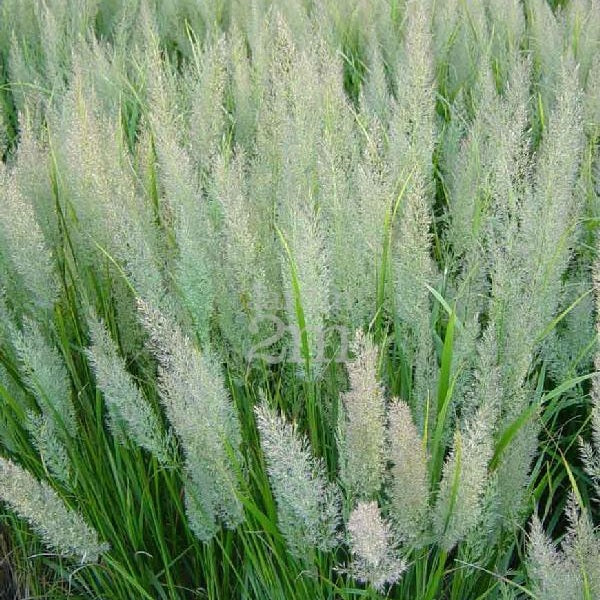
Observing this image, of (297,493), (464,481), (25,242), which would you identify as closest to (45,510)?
(297,493)

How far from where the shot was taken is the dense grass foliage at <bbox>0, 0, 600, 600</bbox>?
1.15 m

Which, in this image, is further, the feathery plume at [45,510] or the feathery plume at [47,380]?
the feathery plume at [47,380]

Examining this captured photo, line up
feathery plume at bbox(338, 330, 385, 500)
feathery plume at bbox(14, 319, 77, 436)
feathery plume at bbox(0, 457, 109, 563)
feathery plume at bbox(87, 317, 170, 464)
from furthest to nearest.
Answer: feathery plume at bbox(14, 319, 77, 436), feathery plume at bbox(87, 317, 170, 464), feathery plume at bbox(0, 457, 109, 563), feathery plume at bbox(338, 330, 385, 500)

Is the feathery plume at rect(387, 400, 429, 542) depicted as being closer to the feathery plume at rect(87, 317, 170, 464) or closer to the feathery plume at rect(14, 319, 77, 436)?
the feathery plume at rect(87, 317, 170, 464)

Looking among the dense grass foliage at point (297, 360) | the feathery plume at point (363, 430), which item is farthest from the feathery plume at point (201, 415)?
the feathery plume at point (363, 430)

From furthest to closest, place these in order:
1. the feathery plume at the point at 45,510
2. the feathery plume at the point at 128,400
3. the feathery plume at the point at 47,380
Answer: the feathery plume at the point at 47,380 → the feathery plume at the point at 128,400 → the feathery plume at the point at 45,510

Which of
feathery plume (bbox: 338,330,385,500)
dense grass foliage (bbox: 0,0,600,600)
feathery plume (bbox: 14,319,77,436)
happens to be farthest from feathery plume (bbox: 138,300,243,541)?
feathery plume (bbox: 14,319,77,436)

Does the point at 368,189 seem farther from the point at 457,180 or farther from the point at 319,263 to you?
the point at 457,180

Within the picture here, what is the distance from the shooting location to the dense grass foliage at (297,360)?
1.15 m

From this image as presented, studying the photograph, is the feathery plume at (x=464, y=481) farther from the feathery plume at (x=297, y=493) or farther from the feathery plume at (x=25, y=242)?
the feathery plume at (x=25, y=242)

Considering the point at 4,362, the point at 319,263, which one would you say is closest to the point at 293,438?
the point at 319,263

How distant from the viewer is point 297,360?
1325mm

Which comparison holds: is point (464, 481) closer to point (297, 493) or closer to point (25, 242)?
point (297, 493)

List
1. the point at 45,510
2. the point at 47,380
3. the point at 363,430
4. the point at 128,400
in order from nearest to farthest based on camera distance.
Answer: the point at 363,430, the point at 45,510, the point at 128,400, the point at 47,380
